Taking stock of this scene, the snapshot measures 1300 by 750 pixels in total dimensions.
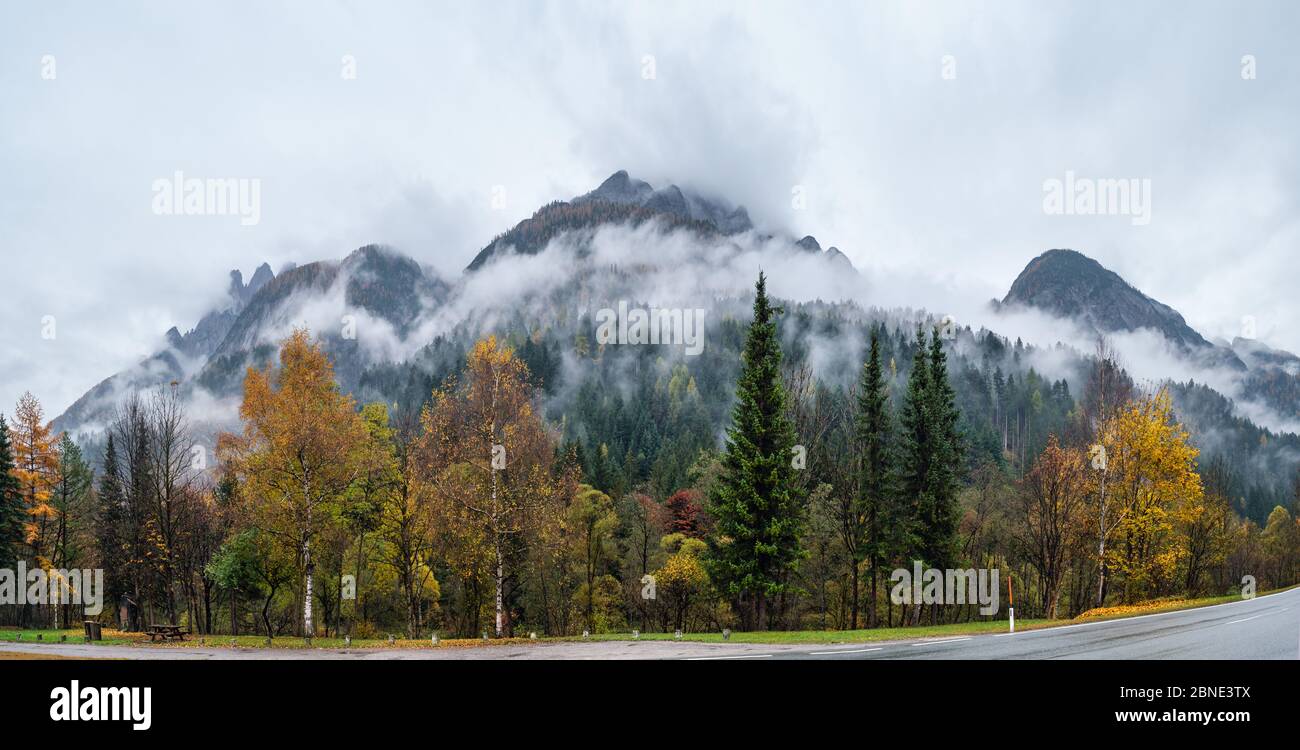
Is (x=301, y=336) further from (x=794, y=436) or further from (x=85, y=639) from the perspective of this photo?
(x=794, y=436)

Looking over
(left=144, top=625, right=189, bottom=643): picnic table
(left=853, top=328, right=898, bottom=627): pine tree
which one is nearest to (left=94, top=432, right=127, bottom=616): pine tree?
(left=144, top=625, right=189, bottom=643): picnic table

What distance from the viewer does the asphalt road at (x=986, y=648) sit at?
15050mm

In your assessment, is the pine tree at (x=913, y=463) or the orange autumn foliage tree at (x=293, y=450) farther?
the pine tree at (x=913, y=463)

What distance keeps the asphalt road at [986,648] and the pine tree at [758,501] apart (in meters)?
11.0

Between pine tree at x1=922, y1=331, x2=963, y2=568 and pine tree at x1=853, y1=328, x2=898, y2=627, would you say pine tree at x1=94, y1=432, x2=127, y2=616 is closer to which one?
pine tree at x1=853, y1=328, x2=898, y2=627

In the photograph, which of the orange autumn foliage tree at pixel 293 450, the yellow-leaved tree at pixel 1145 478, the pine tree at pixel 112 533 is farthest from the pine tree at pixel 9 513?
the yellow-leaved tree at pixel 1145 478

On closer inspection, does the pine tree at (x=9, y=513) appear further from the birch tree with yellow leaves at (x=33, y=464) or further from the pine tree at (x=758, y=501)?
the pine tree at (x=758, y=501)

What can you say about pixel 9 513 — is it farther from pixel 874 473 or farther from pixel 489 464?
pixel 874 473

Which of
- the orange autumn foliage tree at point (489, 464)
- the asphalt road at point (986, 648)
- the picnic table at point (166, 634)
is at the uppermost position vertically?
the orange autumn foliage tree at point (489, 464)

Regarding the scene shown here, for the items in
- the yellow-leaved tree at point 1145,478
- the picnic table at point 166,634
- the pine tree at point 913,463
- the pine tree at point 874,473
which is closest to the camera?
the picnic table at point 166,634

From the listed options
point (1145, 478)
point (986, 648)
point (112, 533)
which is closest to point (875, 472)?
point (1145, 478)

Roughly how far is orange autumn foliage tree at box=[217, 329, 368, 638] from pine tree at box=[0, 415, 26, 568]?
25.7 meters

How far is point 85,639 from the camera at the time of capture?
33.2 meters
